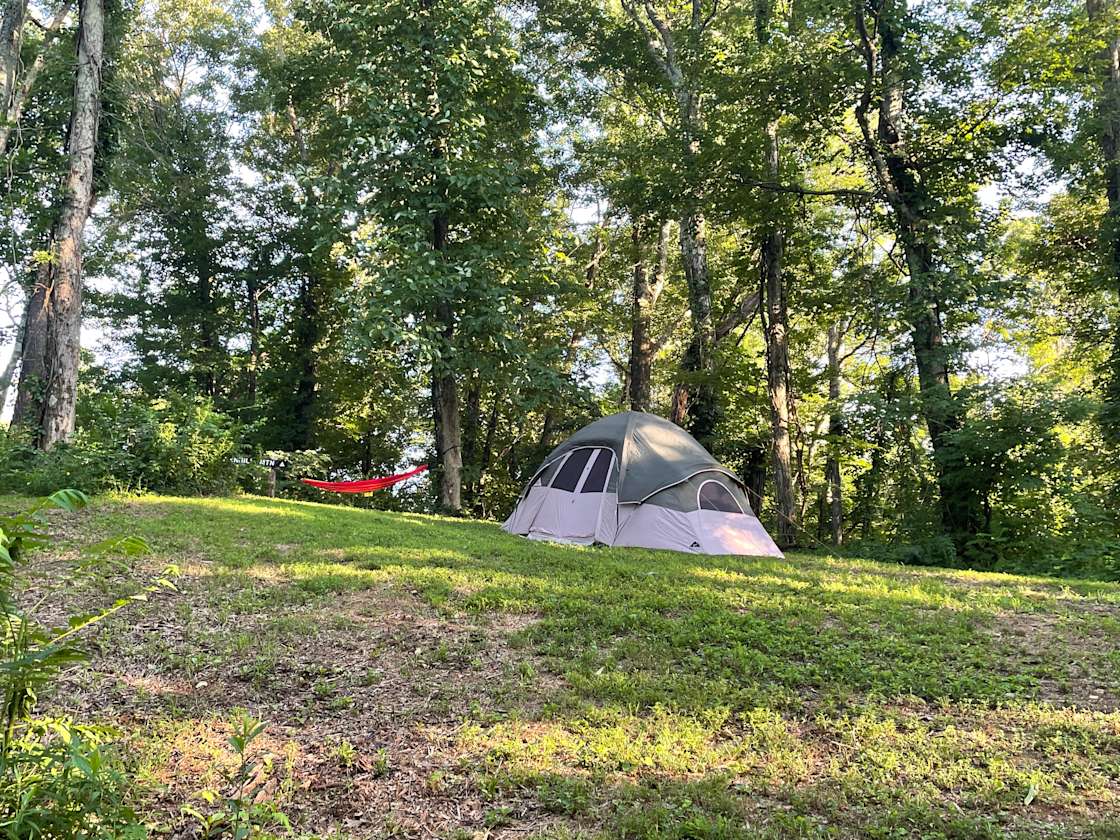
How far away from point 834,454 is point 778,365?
7.18 ft

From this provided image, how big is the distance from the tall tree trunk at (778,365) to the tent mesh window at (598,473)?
4157mm

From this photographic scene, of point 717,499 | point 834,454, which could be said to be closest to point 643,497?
point 717,499

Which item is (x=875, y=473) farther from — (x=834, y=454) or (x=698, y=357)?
(x=698, y=357)

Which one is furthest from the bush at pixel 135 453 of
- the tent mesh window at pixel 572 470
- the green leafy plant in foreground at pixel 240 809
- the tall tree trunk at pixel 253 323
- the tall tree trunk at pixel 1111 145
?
the tall tree trunk at pixel 1111 145

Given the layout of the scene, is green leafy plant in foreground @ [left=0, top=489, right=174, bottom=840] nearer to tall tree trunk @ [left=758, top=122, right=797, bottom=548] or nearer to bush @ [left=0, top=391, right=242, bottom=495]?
bush @ [left=0, top=391, right=242, bottom=495]

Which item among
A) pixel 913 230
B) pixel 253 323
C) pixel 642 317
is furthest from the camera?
pixel 253 323

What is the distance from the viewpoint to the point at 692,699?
3.45 metres

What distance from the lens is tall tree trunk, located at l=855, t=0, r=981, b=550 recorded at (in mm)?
9531

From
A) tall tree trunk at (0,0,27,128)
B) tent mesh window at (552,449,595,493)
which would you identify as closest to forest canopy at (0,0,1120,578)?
tall tree trunk at (0,0,27,128)

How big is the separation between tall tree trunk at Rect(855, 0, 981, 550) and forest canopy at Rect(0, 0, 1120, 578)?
52mm

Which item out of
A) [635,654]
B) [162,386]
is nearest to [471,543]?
[635,654]

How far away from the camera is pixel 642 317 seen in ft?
51.3

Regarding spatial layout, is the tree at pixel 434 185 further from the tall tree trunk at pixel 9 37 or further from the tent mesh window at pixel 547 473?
the tall tree trunk at pixel 9 37

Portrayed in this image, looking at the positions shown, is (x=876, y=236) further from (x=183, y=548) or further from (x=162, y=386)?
(x=162, y=386)
